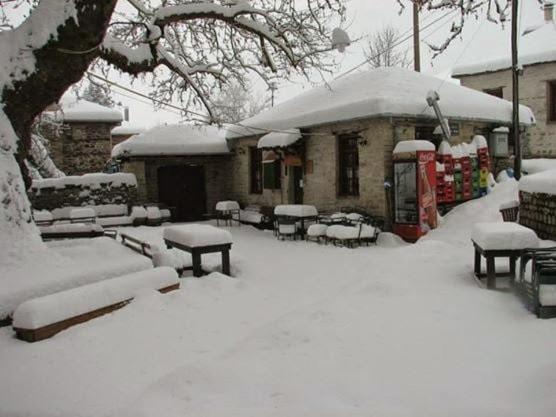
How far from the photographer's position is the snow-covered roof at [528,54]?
18703 millimetres

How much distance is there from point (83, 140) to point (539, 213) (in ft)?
Result: 60.6

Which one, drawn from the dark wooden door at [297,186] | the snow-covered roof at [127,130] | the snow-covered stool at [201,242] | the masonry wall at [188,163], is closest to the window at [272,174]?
the dark wooden door at [297,186]

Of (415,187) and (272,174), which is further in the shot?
(272,174)

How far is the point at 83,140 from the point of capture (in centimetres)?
2067

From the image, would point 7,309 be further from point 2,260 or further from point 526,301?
point 526,301

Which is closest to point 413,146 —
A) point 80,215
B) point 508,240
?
point 508,240

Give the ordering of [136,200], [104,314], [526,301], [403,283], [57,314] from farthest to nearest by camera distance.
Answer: [136,200], [403,283], [526,301], [104,314], [57,314]

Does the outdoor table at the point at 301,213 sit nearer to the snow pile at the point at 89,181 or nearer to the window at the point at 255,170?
the window at the point at 255,170

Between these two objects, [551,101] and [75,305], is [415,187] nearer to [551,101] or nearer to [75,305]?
[75,305]

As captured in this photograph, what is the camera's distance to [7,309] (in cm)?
481

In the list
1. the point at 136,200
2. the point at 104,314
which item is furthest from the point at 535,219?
the point at 136,200

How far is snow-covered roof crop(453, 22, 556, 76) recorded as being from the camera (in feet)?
61.4

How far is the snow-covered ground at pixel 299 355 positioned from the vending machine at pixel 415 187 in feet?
11.5

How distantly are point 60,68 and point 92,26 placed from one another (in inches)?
29.3
